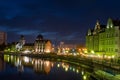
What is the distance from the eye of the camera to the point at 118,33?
97750 mm

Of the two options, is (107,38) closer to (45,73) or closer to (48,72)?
(48,72)

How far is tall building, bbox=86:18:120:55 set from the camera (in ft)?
323

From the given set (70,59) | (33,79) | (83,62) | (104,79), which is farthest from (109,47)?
(104,79)

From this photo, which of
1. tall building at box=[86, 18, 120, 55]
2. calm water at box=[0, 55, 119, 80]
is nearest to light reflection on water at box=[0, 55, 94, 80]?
calm water at box=[0, 55, 119, 80]

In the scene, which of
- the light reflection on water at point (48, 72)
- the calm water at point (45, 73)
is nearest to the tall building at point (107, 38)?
the calm water at point (45, 73)

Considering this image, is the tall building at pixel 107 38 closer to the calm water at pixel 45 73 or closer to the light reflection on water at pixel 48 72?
the calm water at pixel 45 73

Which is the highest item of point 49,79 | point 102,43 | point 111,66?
point 102,43

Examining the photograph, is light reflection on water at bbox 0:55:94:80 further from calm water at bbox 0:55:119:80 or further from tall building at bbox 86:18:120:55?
tall building at bbox 86:18:120:55

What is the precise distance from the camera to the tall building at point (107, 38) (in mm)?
98438

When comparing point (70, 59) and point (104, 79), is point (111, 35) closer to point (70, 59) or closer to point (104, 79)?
point (70, 59)

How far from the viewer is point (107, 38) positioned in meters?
107

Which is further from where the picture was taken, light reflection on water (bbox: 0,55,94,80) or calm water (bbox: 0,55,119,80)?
light reflection on water (bbox: 0,55,94,80)

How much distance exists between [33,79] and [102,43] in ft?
175

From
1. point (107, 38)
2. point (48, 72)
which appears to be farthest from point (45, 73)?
point (107, 38)
